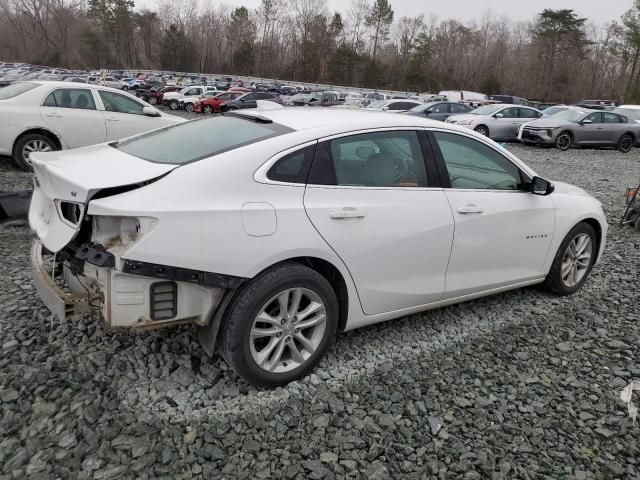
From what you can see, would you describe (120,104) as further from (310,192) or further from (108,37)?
(108,37)

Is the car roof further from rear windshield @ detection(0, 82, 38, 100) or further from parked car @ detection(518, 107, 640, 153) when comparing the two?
parked car @ detection(518, 107, 640, 153)

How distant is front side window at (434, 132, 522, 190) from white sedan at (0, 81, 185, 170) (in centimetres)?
596

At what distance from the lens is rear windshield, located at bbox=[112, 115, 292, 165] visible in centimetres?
288

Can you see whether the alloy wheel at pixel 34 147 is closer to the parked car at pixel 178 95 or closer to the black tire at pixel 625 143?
the black tire at pixel 625 143

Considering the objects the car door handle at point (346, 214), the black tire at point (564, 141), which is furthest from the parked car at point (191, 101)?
the car door handle at point (346, 214)

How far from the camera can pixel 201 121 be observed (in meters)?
3.69

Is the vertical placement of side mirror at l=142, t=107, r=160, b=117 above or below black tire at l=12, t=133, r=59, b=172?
above

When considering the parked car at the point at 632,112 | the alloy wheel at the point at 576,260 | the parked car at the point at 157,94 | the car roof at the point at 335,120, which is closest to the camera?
the car roof at the point at 335,120

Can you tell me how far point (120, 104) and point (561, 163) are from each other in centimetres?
1161

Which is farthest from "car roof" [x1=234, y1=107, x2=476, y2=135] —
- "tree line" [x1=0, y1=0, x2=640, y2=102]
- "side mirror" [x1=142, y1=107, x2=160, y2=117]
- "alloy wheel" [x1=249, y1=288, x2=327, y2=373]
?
"tree line" [x1=0, y1=0, x2=640, y2=102]

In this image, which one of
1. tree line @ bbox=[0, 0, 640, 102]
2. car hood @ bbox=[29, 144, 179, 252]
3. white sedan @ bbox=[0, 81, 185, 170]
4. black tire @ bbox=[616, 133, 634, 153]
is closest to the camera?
car hood @ bbox=[29, 144, 179, 252]

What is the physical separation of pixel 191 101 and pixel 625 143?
23790 mm

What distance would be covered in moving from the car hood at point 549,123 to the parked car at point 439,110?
3.25 meters

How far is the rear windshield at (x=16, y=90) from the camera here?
27.7 ft
